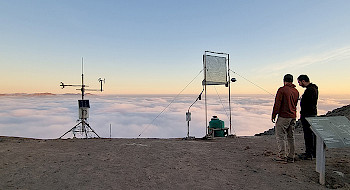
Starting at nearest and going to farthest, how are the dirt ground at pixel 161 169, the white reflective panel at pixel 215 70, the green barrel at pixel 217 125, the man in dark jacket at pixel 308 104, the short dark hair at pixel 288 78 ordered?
1. the dirt ground at pixel 161 169
2. the short dark hair at pixel 288 78
3. the man in dark jacket at pixel 308 104
4. the white reflective panel at pixel 215 70
5. the green barrel at pixel 217 125

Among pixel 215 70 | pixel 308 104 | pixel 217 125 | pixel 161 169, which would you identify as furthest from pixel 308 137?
pixel 215 70

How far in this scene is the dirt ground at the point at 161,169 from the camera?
526 centimetres

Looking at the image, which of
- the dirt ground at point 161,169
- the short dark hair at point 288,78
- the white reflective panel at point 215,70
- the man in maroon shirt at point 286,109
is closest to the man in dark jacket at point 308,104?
the man in maroon shirt at point 286,109

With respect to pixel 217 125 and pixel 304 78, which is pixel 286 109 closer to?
pixel 304 78

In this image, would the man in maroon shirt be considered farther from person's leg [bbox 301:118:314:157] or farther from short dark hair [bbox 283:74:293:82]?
person's leg [bbox 301:118:314:157]

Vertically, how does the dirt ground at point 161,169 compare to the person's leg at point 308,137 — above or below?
below

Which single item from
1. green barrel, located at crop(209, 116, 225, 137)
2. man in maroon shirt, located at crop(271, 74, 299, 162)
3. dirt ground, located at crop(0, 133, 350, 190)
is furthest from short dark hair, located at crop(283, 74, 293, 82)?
green barrel, located at crop(209, 116, 225, 137)

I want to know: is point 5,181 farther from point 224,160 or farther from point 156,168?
point 224,160

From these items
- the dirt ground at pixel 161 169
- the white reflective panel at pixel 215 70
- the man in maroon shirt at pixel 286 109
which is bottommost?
the dirt ground at pixel 161 169

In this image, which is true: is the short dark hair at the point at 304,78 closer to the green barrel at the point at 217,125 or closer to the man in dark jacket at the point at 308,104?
the man in dark jacket at the point at 308,104

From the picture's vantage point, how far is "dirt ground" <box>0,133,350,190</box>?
526 cm

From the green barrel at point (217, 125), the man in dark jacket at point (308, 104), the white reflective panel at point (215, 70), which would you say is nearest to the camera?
the man in dark jacket at point (308, 104)

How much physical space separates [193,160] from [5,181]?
16.7 feet

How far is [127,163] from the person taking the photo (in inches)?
271
